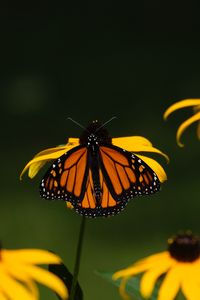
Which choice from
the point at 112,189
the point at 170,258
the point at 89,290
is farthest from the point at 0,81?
the point at 170,258

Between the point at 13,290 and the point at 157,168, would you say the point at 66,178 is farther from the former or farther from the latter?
the point at 13,290

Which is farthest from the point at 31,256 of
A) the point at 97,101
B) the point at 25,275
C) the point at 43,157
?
the point at 97,101

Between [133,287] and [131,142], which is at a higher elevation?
[131,142]

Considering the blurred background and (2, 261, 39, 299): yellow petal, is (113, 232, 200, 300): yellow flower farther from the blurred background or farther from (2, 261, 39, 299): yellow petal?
the blurred background

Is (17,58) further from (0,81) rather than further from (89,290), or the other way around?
(89,290)

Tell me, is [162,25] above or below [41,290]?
above

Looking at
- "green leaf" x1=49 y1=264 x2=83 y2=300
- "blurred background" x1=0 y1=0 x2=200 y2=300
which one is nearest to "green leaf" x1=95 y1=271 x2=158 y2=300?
"green leaf" x1=49 y1=264 x2=83 y2=300
